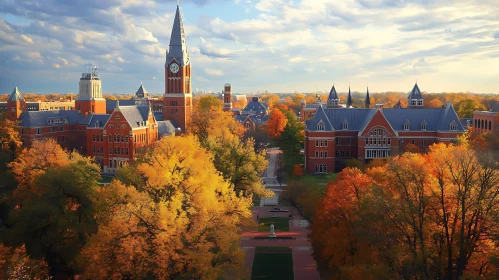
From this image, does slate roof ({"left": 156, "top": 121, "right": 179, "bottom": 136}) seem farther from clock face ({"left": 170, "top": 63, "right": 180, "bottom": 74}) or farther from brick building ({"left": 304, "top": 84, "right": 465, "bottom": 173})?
brick building ({"left": 304, "top": 84, "right": 465, "bottom": 173})

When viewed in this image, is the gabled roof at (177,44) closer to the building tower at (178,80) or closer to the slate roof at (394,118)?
the building tower at (178,80)

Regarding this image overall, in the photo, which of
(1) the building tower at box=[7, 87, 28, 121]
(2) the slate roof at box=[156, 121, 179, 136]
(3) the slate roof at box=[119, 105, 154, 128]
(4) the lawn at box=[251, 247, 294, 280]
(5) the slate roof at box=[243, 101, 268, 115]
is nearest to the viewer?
(4) the lawn at box=[251, 247, 294, 280]

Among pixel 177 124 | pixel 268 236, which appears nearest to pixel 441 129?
pixel 268 236

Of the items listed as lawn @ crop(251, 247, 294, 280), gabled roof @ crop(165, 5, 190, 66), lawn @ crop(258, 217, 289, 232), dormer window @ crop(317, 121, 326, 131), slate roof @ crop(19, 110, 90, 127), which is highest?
gabled roof @ crop(165, 5, 190, 66)

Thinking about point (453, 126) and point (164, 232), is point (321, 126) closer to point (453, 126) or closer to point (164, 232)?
point (453, 126)

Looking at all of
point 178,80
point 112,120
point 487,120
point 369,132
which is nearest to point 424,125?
point 369,132

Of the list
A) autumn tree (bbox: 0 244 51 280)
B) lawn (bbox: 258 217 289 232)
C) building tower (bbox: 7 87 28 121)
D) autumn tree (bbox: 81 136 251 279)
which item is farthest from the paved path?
building tower (bbox: 7 87 28 121)
